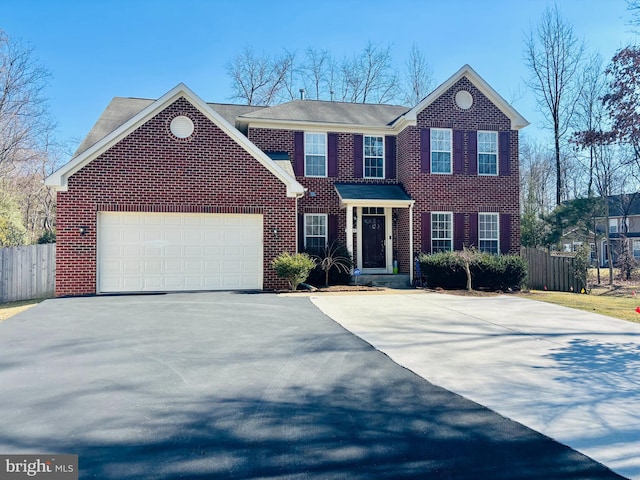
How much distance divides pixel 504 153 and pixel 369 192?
5699mm

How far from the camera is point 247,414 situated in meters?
4.43

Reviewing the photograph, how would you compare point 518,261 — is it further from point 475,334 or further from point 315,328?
point 315,328

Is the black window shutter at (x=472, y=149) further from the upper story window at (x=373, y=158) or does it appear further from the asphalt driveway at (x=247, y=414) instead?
the asphalt driveway at (x=247, y=414)

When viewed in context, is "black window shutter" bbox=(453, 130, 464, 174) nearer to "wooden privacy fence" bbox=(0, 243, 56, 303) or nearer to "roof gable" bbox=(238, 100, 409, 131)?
"roof gable" bbox=(238, 100, 409, 131)

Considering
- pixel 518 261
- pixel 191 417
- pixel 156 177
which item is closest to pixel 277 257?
pixel 156 177

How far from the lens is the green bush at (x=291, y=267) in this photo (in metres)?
13.6

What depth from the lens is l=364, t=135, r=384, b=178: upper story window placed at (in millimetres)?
18422

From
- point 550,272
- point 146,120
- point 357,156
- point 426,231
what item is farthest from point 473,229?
point 146,120

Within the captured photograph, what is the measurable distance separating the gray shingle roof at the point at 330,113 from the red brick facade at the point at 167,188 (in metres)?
3.80

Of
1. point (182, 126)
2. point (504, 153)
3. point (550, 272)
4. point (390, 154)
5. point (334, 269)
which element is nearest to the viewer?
point (182, 126)

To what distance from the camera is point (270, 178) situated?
14.3 meters

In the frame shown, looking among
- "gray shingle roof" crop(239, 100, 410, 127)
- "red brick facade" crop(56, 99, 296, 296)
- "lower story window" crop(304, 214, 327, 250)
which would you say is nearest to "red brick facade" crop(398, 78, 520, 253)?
"gray shingle roof" crop(239, 100, 410, 127)

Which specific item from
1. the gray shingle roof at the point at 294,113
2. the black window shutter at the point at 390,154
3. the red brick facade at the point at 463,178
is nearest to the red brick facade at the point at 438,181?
the red brick facade at the point at 463,178

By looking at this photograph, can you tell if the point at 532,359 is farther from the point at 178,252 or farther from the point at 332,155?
the point at 332,155
